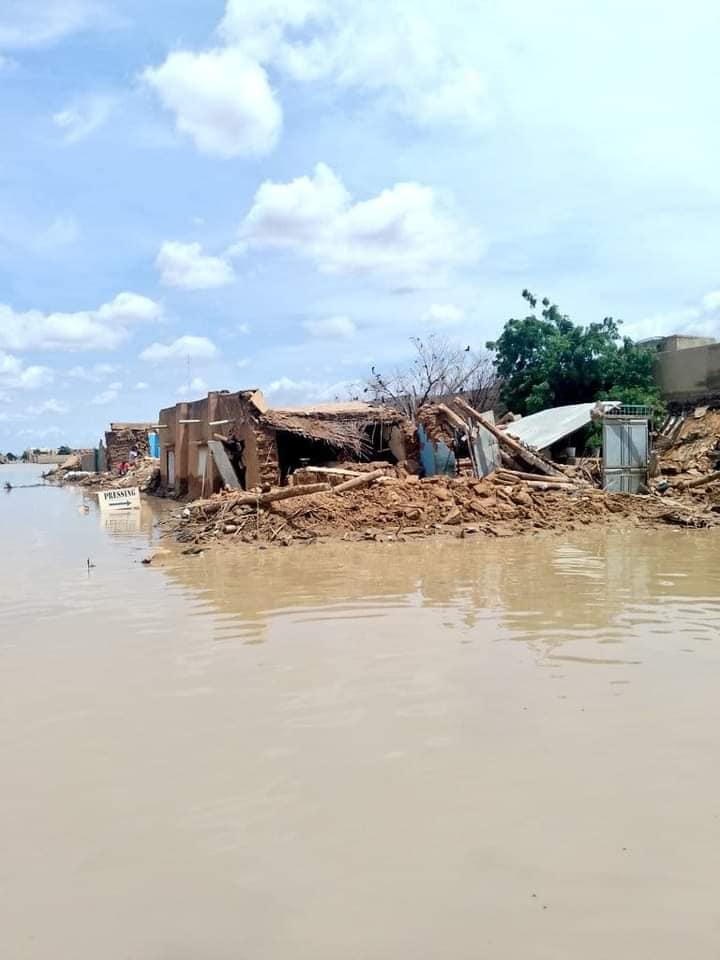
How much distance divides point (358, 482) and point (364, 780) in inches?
453

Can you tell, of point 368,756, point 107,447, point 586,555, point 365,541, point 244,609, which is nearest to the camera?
point 368,756

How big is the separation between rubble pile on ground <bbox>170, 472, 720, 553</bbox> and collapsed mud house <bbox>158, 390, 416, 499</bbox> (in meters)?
2.75

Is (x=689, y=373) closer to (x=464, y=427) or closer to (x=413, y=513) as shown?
(x=464, y=427)

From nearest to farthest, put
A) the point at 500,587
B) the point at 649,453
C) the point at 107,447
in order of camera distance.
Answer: the point at 500,587 → the point at 649,453 → the point at 107,447

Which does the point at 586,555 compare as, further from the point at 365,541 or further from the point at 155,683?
the point at 155,683

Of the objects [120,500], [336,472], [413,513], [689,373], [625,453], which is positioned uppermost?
[689,373]

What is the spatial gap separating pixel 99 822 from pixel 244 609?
461 centimetres

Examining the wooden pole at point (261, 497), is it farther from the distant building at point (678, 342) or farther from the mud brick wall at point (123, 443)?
the mud brick wall at point (123, 443)

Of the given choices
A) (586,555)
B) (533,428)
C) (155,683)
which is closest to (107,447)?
(533,428)

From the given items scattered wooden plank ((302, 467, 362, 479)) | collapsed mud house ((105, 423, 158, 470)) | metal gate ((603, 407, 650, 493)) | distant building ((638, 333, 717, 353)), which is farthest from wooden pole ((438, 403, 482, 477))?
collapsed mud house ((105, 423, 158, 470))

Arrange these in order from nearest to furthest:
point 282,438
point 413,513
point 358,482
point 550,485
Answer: point 413,513, point 358,482, point 550,485, point 282,438

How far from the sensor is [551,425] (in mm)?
21719

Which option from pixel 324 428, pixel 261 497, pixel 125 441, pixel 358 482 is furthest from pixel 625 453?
pixel 125 441

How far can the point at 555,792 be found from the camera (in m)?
3.91
